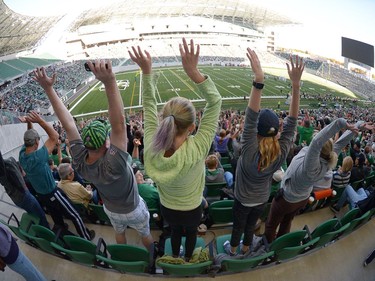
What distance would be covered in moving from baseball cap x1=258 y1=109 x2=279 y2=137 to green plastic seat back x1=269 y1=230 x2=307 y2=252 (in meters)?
1.41

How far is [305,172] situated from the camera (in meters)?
2.85

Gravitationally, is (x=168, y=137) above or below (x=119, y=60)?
above

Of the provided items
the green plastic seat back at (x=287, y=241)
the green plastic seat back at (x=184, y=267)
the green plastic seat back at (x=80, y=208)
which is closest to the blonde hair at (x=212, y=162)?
the green plastic seat back at (x=287, y=241)

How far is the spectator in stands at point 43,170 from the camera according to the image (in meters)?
3.09

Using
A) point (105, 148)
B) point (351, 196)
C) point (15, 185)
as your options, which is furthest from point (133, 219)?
point (351, 196)

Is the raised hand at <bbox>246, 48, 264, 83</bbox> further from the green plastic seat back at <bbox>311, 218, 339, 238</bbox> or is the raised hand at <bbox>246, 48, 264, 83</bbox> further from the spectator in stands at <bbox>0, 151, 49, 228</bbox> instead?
the spectator in stands at <bbox>0, 151, 49, 228</bbox>

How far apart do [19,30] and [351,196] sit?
72373mm

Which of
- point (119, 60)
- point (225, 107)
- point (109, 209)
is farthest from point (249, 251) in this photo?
point (119, 60)

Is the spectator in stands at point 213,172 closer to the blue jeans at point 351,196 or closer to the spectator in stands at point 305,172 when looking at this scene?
the spectator in stands at point 305,172

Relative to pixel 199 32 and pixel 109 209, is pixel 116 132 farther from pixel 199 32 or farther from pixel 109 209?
pixel 199 32

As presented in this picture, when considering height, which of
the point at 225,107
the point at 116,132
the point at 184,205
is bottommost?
the point at 225,107

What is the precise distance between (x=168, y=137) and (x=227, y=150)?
534cm

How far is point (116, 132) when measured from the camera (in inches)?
83.0

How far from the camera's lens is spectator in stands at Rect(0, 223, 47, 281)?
95.3 inches
